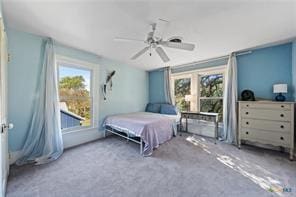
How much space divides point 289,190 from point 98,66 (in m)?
4.49

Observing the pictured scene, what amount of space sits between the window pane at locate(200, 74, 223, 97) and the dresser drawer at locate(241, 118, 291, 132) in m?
1.22

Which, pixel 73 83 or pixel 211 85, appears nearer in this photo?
pixel 73 83

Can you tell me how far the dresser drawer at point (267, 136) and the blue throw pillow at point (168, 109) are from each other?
1.92m

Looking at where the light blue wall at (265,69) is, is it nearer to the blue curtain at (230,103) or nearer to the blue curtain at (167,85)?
the blue curtain at (230,103)

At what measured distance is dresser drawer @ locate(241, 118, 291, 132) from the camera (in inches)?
104

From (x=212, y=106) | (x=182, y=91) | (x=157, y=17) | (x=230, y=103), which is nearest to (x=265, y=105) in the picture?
(x=230, y=103)

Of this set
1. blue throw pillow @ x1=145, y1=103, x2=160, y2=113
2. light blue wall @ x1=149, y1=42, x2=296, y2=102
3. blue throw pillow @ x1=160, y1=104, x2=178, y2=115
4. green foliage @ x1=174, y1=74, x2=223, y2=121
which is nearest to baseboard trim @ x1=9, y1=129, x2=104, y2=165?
blue throw pillow @ x1=145, y1=103, x2=160, y2=113

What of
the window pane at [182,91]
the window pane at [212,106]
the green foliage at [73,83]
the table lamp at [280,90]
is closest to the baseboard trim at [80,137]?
the green foliage at [73,83]

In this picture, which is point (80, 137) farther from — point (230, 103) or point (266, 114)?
point (266, 114)

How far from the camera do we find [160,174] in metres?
2.14

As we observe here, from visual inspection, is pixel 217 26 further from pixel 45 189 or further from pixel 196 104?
pixel 45 189

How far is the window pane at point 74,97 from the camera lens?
10.9 feet

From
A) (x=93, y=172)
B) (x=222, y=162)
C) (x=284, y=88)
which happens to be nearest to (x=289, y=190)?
(x=222, y=162)

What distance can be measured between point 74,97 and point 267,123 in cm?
453
